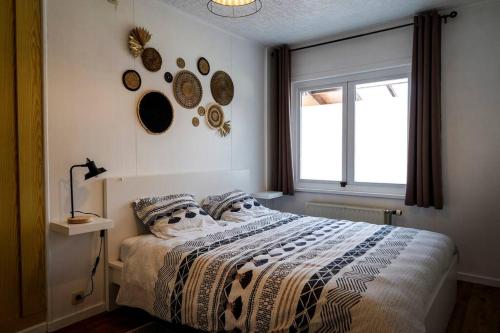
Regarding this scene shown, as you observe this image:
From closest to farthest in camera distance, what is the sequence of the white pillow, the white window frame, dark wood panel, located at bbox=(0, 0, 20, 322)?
1. dark wood panel, located at bbox=(0, 0, 20, 322)
2. the white pillow
3. the white window frame

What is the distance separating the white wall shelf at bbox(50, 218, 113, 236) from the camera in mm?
2166

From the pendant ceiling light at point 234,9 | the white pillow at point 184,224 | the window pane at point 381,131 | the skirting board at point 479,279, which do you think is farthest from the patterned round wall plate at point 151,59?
the skirting board at point 479,279

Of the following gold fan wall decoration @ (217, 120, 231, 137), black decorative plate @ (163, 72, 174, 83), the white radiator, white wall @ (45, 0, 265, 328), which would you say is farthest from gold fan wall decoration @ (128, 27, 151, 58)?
the white radiator

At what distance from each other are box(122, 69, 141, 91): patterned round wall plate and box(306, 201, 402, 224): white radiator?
7.94ft

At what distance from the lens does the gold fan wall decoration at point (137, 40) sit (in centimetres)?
277

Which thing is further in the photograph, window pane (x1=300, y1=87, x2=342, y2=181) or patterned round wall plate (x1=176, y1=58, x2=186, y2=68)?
window pane (x1=300, y1=87, x2=342, y2=181)

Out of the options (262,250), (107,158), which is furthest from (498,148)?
(107,158)

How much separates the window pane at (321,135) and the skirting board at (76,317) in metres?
2.78

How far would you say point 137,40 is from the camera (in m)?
2.80

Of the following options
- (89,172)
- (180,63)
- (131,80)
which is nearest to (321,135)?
(180,63)

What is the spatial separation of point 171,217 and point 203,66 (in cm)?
164

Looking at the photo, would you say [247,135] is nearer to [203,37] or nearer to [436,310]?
[203,37]

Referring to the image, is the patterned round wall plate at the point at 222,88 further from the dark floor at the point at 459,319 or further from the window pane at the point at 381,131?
the dark floor at the point at 459,319

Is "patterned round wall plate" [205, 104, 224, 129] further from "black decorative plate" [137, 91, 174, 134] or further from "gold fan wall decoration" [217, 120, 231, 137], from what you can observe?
"black decorative plate" [137, 91, 174, 134]
